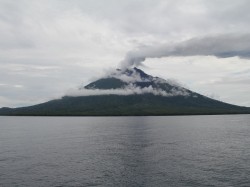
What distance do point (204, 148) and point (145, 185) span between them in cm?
6311

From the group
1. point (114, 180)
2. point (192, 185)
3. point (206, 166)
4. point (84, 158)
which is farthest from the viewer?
point (84, 158)

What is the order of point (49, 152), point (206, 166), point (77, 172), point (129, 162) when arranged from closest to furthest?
point (77, 172), point (206, 166), point (129, 162), point (49, 152)

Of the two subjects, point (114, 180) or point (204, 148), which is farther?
point (204, 148)

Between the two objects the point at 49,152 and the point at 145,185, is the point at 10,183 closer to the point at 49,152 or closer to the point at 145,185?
the point at 145,185

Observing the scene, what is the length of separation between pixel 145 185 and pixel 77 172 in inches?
844

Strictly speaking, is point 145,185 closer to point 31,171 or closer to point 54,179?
point 54,179

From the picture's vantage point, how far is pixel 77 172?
83062mm

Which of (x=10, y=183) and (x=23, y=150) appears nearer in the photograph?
(x=10, y=183)

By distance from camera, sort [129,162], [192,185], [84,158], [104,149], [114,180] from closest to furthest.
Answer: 1. [192,185]
2. [114,180]
3. [129,162]
4. [84,158]
5. [104,149]

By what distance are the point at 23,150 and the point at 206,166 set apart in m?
73.5

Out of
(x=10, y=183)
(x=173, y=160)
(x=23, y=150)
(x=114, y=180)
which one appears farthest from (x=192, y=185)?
(x=23, y=150)

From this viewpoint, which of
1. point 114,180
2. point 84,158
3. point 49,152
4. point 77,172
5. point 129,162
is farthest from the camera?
point 49,152

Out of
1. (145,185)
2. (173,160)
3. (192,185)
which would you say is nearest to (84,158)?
(173,160)

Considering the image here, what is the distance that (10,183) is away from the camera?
72375 mm
